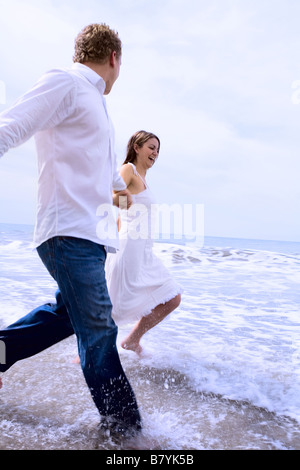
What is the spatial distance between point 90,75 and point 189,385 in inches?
84.0

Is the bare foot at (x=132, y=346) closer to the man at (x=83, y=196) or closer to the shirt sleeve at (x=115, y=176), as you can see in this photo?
the man at (x=83, y=196)

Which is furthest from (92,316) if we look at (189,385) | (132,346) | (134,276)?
(132,346)

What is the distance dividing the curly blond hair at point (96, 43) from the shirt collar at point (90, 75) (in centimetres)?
9

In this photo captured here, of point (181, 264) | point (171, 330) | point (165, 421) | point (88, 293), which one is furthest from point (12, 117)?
point (181, 264)

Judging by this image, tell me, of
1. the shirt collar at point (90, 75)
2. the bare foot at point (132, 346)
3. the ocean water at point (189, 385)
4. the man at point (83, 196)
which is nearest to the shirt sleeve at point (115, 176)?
the man at point (83, 196)

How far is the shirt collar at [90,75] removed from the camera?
196cm

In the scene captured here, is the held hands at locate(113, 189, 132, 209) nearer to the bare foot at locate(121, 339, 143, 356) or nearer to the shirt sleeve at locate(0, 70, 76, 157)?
the shirt sleeve at locate(0, 70, 76, 157)

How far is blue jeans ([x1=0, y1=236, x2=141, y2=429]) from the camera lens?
6.20ft

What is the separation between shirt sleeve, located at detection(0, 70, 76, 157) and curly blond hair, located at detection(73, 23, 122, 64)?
28 centimetres

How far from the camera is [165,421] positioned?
2.39 meters

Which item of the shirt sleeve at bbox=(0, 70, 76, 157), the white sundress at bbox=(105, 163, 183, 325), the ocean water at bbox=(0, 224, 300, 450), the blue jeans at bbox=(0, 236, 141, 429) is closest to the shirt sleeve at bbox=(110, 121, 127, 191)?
the shirt sleeve at bbox=(0, 70, 76, 157)

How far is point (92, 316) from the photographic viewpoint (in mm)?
1924

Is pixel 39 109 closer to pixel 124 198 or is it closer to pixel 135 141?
pixel 124 198

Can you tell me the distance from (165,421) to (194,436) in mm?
213
